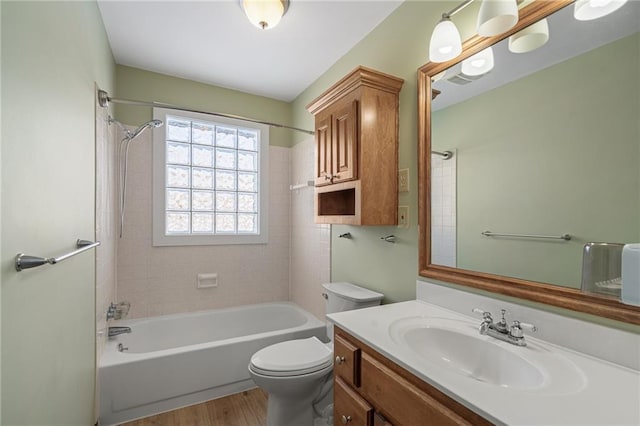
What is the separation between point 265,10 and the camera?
66.4 inches

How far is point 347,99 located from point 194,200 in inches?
71.3

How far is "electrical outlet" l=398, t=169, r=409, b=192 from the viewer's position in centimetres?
165

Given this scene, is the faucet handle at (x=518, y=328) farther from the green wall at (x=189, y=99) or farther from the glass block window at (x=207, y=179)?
the green wall at (x=189, y=99)

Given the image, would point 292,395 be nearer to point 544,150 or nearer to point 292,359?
point 292,359

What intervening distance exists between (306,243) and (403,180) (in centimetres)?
139

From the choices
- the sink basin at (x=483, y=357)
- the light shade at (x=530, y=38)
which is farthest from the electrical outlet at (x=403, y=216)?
the light shade at (x=530, y=38)

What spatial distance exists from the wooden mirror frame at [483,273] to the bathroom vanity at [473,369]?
52 mm

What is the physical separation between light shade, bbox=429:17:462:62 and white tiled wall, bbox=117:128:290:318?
206 centimetres

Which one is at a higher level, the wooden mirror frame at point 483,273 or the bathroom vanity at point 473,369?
the wooden mirror frame at point 483,273

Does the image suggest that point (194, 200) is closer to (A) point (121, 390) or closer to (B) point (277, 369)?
(A) point (121, 390)

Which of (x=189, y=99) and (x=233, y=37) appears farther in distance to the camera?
(x=189, y=99)

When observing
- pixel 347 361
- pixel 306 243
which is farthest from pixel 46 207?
pixel 306 243

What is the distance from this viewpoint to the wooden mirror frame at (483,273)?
35.6 inches

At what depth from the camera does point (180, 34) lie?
2.04 m
